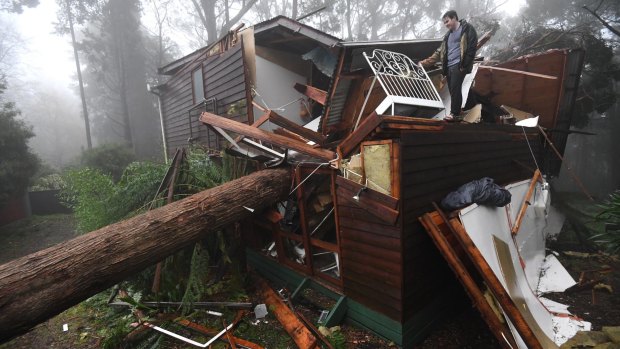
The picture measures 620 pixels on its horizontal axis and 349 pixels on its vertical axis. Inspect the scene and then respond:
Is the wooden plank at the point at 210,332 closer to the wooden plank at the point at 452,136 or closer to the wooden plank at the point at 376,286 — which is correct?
the wooden plank at the point at 376,286

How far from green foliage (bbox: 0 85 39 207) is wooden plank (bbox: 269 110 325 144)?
1225cm

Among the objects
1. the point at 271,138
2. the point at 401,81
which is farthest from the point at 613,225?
the point at 271,138

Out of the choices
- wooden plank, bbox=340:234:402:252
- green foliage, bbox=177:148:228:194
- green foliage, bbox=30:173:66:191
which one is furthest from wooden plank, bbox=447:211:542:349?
green foliage, bbox=30:173:66:191

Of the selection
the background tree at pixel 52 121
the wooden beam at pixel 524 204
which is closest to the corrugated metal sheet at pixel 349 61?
the wooden beam at pixel 524 204

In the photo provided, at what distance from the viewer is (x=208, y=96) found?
324 inches

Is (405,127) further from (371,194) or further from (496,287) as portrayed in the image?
(496,287)

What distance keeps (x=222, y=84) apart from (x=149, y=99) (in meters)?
17.4

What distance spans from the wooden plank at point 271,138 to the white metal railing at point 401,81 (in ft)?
3.44

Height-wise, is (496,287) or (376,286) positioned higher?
(496,287)

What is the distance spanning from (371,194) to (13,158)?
14500 millimetres

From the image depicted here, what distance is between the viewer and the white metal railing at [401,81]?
4191mm

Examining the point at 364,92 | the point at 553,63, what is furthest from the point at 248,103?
the point at 553,63

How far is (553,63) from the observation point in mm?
6520

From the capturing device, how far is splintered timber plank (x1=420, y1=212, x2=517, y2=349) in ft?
9.19
